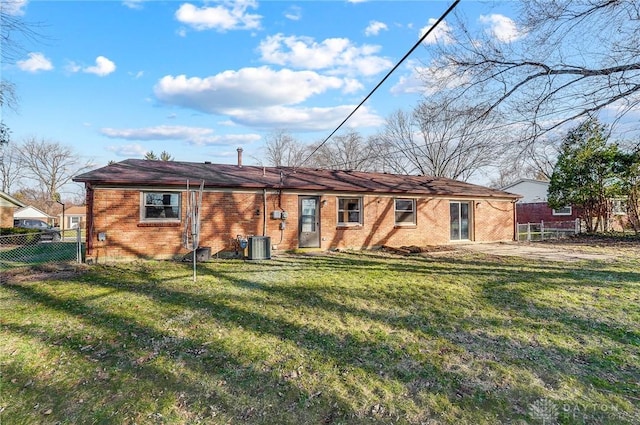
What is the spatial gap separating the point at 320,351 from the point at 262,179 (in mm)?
9204

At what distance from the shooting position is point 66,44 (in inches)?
344

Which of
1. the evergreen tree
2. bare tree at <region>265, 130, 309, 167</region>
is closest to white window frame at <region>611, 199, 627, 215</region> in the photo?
the evergreen tree

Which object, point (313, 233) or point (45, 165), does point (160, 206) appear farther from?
point (45, 165)

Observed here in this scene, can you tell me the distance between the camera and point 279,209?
1205 centimetres

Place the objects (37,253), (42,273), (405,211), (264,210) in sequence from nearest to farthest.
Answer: (42,273), (264,210), (37,253), (405,211)

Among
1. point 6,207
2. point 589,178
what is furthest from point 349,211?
point 6,207

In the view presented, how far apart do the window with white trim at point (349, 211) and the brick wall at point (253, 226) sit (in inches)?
9.2

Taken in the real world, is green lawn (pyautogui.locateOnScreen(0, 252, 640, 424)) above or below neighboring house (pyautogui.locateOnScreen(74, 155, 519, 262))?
below

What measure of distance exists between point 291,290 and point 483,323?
3.52m

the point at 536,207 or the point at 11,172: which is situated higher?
the point at 11,172

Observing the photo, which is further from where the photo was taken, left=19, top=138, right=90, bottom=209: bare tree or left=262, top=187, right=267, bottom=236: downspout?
left=19, top=138, right=90, bottom=209: bare tree

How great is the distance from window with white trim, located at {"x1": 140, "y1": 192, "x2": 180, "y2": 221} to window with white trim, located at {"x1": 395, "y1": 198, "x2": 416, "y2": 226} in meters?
8.45

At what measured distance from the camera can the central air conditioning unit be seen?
418 inches

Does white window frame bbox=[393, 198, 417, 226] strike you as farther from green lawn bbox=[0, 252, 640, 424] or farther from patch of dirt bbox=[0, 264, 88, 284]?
patch of dirt bbox=[0, 264, 88, 284]
